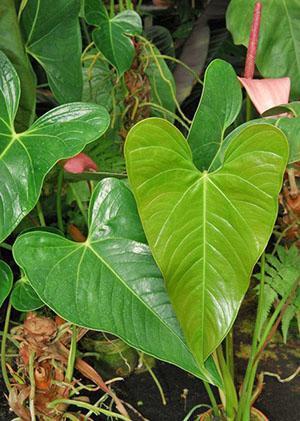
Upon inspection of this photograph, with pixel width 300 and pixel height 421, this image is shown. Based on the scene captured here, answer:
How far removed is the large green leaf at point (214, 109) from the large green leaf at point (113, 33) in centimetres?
33

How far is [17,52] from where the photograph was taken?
116 centimetres

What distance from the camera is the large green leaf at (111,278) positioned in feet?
2.93

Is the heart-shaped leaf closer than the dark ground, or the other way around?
the heart-shaped leaf

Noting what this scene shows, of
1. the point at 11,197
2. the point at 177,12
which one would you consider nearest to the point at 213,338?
the point at 11,197

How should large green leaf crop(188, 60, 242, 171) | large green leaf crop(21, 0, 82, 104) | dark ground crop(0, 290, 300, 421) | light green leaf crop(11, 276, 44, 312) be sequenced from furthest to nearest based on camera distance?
dark ground crop(0, 290, 300, 421) → large green leaf crop(21, 0, 82, 104) → light green leaf crop(11, 276, 44, 312) → large green leaf crop(188, 60, 242, 171)

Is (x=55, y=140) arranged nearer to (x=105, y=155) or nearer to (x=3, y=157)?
(x=3, y=157)

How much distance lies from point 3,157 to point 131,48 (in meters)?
0.48

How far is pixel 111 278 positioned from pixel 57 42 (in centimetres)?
55

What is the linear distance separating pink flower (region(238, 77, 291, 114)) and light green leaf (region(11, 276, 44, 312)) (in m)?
0.49

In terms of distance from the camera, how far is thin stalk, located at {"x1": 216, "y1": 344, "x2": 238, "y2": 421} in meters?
1.12

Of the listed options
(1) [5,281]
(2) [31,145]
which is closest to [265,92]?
(2) [31,145]

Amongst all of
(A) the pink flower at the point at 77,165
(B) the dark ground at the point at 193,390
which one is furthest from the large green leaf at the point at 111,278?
(B) the dark ground at the point at 193,390

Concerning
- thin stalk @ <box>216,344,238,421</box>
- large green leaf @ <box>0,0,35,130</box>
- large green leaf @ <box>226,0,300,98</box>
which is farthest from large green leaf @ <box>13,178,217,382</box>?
large green leaf @ <box>226,0,300,98</box>

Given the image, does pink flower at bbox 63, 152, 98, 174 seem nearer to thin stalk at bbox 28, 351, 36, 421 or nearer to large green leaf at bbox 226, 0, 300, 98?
thin stalk at bbox 28, 351, 36, 421
